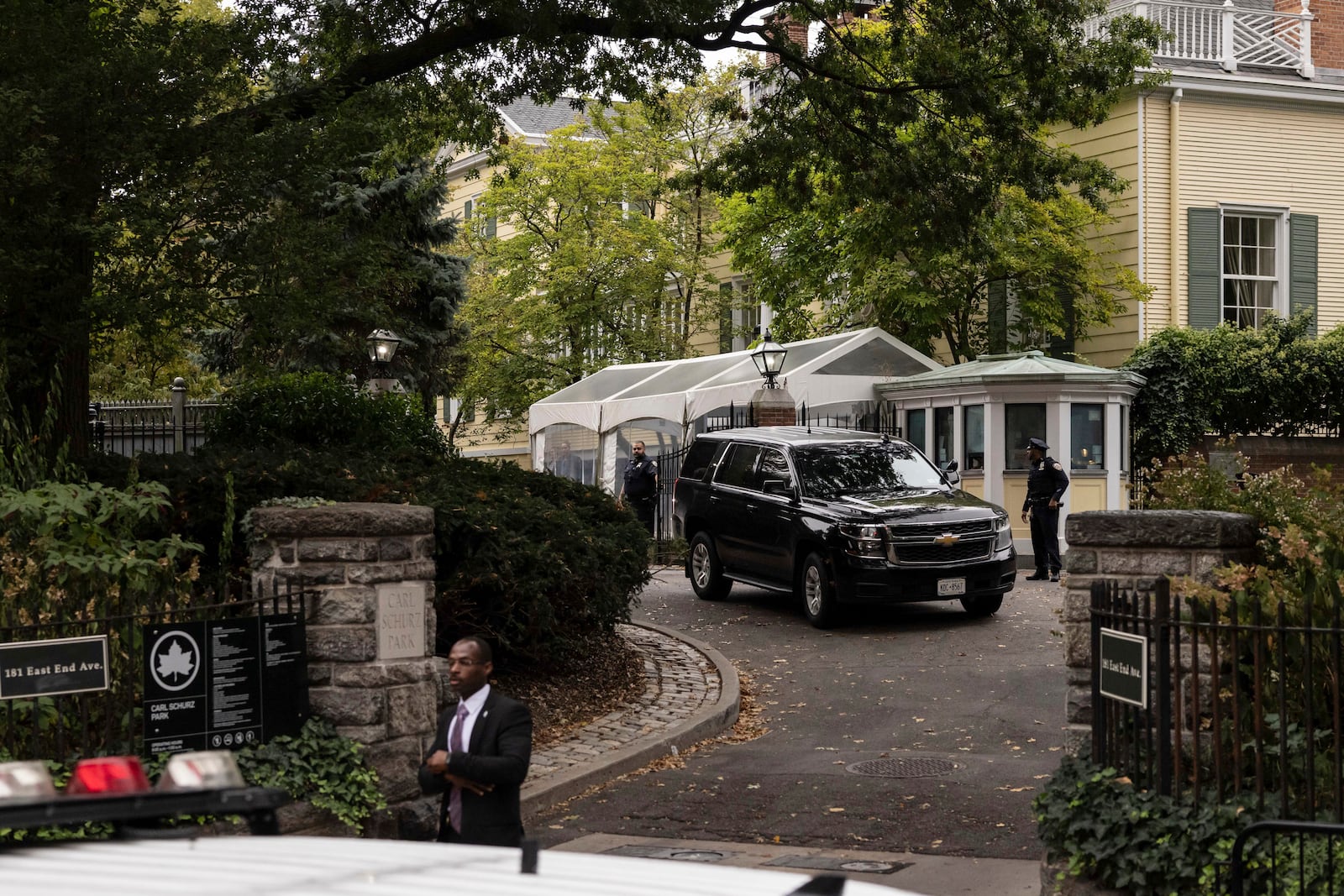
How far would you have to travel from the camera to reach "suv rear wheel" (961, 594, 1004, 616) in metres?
16.8

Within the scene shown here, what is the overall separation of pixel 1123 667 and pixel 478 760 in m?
2.85

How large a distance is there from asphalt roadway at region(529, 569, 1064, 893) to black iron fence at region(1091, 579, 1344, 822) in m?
1.04

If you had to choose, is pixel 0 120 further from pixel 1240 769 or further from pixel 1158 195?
pixel 1158 195

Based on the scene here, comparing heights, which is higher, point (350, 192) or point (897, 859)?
point (350, 192)

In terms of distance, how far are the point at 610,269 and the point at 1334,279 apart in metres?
16.1

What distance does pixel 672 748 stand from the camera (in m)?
11.2

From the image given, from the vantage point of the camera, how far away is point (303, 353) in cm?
3344

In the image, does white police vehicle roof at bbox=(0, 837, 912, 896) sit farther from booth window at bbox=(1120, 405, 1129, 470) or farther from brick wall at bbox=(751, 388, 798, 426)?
booth window at bbox=(1120, 405, 1129, 470)

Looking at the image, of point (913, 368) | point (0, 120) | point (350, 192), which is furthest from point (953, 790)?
point (350, 192)

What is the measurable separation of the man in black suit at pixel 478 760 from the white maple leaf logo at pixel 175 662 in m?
2.05

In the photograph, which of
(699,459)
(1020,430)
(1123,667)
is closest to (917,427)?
(1020,430)

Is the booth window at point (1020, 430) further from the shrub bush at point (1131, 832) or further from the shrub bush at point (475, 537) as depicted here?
the shrub bush at point (1131, 832)

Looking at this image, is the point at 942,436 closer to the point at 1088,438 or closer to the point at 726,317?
the point at 1088,438

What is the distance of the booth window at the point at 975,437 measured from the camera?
79.1 feet
